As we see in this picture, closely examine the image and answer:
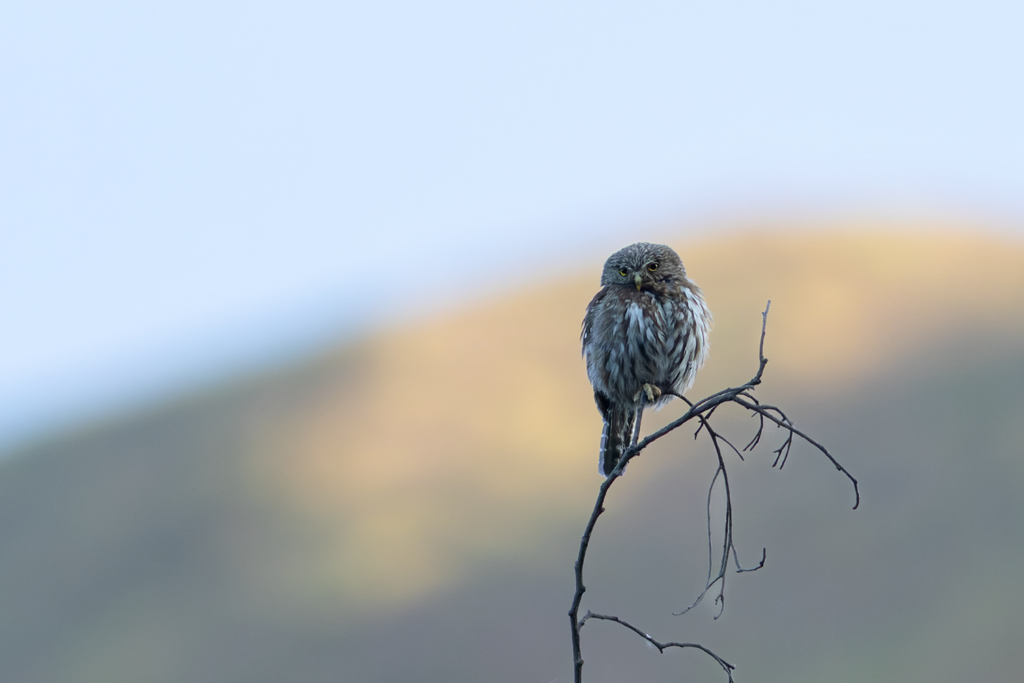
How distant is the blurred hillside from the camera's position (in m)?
47.4

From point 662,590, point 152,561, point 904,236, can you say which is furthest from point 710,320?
point 904,236

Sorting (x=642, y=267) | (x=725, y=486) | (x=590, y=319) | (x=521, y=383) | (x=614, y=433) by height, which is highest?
(x=725, y=486)

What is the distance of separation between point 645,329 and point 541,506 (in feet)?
170

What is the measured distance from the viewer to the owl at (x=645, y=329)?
6309 mm

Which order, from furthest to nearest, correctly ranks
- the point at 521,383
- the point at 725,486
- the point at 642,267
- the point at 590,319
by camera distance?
the point at 521,383 → the point at 590,319 → the point at 642,267 → the point at 725,486

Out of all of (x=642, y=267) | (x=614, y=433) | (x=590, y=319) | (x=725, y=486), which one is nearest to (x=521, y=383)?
(x=614, y=433)

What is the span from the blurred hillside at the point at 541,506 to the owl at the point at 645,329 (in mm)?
35035

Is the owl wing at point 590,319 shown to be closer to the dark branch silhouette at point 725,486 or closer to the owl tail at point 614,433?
the owl tail at point 614,433

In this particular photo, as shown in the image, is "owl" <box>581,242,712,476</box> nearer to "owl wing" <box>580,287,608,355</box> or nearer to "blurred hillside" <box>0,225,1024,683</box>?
"owl wing" <box>580,287,608,355</box>

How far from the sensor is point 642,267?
6.38m

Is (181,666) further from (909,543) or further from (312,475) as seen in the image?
(909,543)

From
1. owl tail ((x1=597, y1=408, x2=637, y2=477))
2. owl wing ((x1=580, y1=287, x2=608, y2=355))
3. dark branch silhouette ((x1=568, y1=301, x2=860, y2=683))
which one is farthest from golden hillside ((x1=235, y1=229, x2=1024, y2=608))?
dark branch silhouette ((x1=568, y1=301, x2=860, y2=683))

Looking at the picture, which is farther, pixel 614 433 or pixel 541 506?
pixel 541 506

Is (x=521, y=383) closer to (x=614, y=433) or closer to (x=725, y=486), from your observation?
(x=614, y=433)
